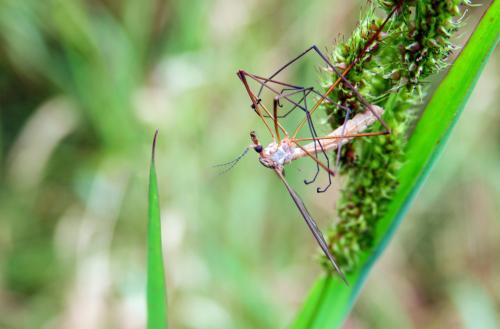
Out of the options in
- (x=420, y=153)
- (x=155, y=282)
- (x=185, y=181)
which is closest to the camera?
(x=155, y=282)

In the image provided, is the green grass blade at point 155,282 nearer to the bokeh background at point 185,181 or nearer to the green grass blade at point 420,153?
the green grass blade at point 420,153

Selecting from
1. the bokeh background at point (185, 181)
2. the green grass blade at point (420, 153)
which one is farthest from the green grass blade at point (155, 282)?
the bokeh background at point (185, 181)

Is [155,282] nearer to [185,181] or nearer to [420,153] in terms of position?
[420,153]

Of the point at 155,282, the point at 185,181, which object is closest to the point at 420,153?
the point at 155,282

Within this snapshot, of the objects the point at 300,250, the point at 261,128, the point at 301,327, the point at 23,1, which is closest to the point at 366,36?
the point at 301,327

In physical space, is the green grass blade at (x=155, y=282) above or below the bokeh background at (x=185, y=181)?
below
